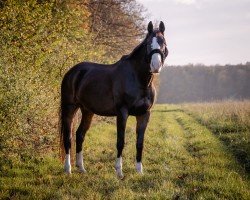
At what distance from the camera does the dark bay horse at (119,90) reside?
716 cm

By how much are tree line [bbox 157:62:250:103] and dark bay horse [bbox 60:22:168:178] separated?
3338 inches

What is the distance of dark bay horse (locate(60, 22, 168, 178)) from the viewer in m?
7.16

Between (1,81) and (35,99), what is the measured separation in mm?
982

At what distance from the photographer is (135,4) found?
25.6 m

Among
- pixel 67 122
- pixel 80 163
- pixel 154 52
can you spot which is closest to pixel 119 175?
pixel 80 163

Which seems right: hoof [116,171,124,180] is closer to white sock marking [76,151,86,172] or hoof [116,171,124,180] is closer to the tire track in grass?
white sock marking [76,151,86,172]

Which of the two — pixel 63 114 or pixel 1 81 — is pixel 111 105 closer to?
pixel 63 114

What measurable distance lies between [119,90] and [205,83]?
9471 centimetres

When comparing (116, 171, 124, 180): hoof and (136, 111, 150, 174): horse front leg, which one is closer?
(116, 171, 124, 180): hoof

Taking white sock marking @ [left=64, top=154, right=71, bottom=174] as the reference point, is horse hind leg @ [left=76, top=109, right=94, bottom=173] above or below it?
above

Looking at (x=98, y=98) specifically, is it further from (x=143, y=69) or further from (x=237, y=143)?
(x=237, y=143)

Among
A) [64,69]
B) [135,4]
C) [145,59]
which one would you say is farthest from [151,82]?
[135,4]

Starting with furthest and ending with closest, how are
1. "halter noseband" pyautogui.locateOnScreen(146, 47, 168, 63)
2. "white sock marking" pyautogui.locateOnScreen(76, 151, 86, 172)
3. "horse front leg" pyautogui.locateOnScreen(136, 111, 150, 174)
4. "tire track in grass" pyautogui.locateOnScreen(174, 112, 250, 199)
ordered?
"white sock marking" pyautogui.locateOnScreen(76, 151, 86, 172), "horse front leg" pyautogui.locateOnScreen(136, 111, 150, 174), "halter noseband" pyautogui.locateOnScreen(146, 47, 168, 63), "tire track in grass" pyautogui.locateOnScreen(174, 112, 250, 199)

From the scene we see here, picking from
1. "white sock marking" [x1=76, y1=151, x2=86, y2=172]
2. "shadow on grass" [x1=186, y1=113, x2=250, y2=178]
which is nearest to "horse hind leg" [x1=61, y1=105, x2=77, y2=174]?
"white sock marking" [x1=76, y1=151, x2=86, y2=172]
